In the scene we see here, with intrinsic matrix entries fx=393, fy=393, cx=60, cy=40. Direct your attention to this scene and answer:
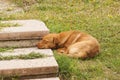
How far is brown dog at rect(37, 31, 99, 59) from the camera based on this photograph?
20.5 ft

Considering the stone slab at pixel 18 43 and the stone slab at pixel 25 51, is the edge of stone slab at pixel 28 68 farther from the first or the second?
the stone slab at pixel 18 43

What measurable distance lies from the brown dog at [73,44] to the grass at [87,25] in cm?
14

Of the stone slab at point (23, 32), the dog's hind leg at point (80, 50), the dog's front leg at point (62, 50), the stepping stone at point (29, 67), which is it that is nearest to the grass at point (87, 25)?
the dog's hind leg at point (80, 50)

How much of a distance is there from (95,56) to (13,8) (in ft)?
13.5

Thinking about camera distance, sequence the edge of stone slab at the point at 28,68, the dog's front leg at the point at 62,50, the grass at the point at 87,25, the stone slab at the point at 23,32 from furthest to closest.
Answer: the dog's front leg at the point at 62,50
the stone slab at the point at 23,32
the grass at the point at 87,25
the edge of stone slab at the point at 28,68

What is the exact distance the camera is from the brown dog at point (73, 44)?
20.5 feet

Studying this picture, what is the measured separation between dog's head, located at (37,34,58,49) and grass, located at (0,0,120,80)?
270 mm

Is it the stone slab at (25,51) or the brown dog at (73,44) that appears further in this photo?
the brown dog at (73,44)

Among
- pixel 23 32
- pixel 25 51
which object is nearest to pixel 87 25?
pixel 23 32

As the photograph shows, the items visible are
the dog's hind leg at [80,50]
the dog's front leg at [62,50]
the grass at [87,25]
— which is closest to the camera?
the grass at [87,25]

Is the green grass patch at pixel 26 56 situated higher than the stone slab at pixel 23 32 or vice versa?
the stone slab at pixel 23 32

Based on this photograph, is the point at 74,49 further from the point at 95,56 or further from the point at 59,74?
the point at 59,74

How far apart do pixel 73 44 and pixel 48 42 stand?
1.48 feet

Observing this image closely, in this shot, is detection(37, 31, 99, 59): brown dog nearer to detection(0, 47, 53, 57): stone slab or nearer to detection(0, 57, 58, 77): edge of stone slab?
detection(0, 47, 53, 57): stone slab
